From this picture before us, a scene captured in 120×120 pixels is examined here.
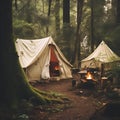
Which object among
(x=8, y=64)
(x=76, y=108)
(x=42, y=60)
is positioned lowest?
(x=76, y=108)

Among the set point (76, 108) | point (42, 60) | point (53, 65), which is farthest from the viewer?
point (53, 65)

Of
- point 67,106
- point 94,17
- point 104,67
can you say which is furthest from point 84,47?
point 67,106

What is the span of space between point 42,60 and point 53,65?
148 centimetres

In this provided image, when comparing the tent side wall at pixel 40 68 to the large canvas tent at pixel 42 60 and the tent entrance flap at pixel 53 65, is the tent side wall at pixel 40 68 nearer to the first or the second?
the large canvas tent at pixel 42 60

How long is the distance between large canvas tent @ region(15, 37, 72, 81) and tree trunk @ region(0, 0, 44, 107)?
758 centimetres

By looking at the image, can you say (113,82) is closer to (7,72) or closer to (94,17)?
(7,72)

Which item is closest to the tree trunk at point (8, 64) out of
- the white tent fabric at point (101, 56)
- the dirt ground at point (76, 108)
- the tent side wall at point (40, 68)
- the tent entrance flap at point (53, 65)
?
the dirt ground at point (76, 108)

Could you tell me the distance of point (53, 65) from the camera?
21.4 m

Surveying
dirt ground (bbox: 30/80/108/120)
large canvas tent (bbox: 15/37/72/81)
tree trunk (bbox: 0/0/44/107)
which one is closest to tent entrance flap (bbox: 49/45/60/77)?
large canvas tent (bbox: 15/37/72/81)

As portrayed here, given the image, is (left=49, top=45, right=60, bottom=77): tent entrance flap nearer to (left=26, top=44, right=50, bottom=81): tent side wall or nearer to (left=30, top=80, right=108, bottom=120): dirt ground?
(left=26, top=44, right=50, bottom=81): tent side wall

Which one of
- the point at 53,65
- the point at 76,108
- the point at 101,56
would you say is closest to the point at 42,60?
the point at 53,65

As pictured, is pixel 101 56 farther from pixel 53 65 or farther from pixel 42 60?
pixel 42 60

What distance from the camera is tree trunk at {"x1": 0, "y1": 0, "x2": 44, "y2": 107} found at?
11.0m

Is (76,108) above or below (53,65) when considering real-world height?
below
